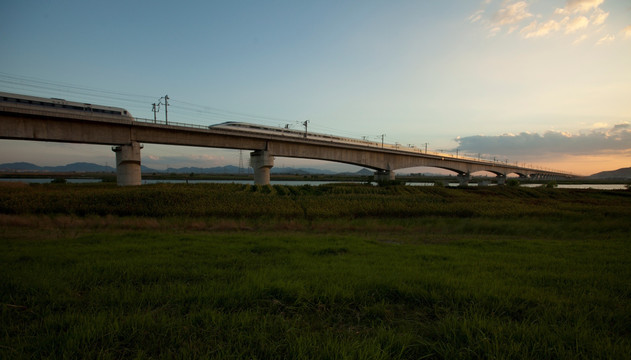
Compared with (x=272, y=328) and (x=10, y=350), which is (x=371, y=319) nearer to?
(x=272, y=328)

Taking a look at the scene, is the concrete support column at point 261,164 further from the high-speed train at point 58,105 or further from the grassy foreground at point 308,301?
the grassy foreground at point 308,301

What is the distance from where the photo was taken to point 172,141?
30953 mm

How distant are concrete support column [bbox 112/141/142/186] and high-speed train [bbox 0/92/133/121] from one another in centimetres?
338

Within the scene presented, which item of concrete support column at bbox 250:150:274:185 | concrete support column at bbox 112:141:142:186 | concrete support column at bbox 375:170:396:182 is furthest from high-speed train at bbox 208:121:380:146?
concrete support column at bbox 112:141:142:186

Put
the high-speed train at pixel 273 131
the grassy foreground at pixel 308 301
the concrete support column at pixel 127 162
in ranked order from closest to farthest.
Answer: the grassy foreground at pixel 308 301 → the concrete support column at pixel 127 162 → the high-speed train at pixel 273 131

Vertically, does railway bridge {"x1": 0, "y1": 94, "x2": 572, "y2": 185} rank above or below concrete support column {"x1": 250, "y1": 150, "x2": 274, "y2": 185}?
above

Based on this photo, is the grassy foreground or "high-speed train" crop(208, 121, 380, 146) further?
"high-speed train" crop(208, 121, 380, 146)

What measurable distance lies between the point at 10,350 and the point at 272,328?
2.52 m

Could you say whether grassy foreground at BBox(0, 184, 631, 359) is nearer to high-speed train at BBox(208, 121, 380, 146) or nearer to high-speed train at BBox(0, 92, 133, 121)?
high-speed train at BBox(0, 92, 133, 121)

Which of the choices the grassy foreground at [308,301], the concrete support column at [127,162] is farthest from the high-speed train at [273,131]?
the grassy foreground at [308,301]

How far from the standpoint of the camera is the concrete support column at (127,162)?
92.1 feet

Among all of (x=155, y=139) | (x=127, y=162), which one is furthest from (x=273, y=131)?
(x=127, y=162)

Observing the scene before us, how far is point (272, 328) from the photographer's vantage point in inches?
118

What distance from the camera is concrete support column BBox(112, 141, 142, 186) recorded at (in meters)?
28.1
